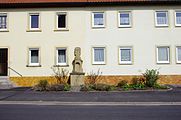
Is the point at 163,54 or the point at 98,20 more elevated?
the point at 98,20

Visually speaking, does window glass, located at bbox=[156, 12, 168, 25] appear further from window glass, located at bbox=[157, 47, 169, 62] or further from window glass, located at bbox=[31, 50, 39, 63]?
window glass, located at bbox=[31, 50, 39, 63]

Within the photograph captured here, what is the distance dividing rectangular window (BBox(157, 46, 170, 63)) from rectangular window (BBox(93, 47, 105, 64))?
473cm

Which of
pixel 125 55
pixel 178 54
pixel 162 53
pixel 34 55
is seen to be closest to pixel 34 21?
pixel 34 55

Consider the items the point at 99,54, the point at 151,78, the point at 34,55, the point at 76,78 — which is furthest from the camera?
the point at 34,55

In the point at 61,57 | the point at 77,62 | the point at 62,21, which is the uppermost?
the point at 62,21

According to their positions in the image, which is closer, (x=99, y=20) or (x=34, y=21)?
(x=99, y=20)

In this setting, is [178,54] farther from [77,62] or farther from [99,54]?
[77,62]

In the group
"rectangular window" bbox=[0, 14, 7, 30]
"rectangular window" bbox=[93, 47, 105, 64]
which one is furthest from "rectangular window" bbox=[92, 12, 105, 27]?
"rectangular window" bbox=[0, 14, 7, 30]

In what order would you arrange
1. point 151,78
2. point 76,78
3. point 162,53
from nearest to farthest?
point 151,78 < point 76,78 < point 162,53

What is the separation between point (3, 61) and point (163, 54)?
542 inches

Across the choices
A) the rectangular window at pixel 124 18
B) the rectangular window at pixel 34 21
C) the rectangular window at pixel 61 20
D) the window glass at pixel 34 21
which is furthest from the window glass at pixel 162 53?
the window glass at pixel 34 21

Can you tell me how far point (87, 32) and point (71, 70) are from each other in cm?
349

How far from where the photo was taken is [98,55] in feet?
89.0

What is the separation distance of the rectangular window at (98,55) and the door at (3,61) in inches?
299
